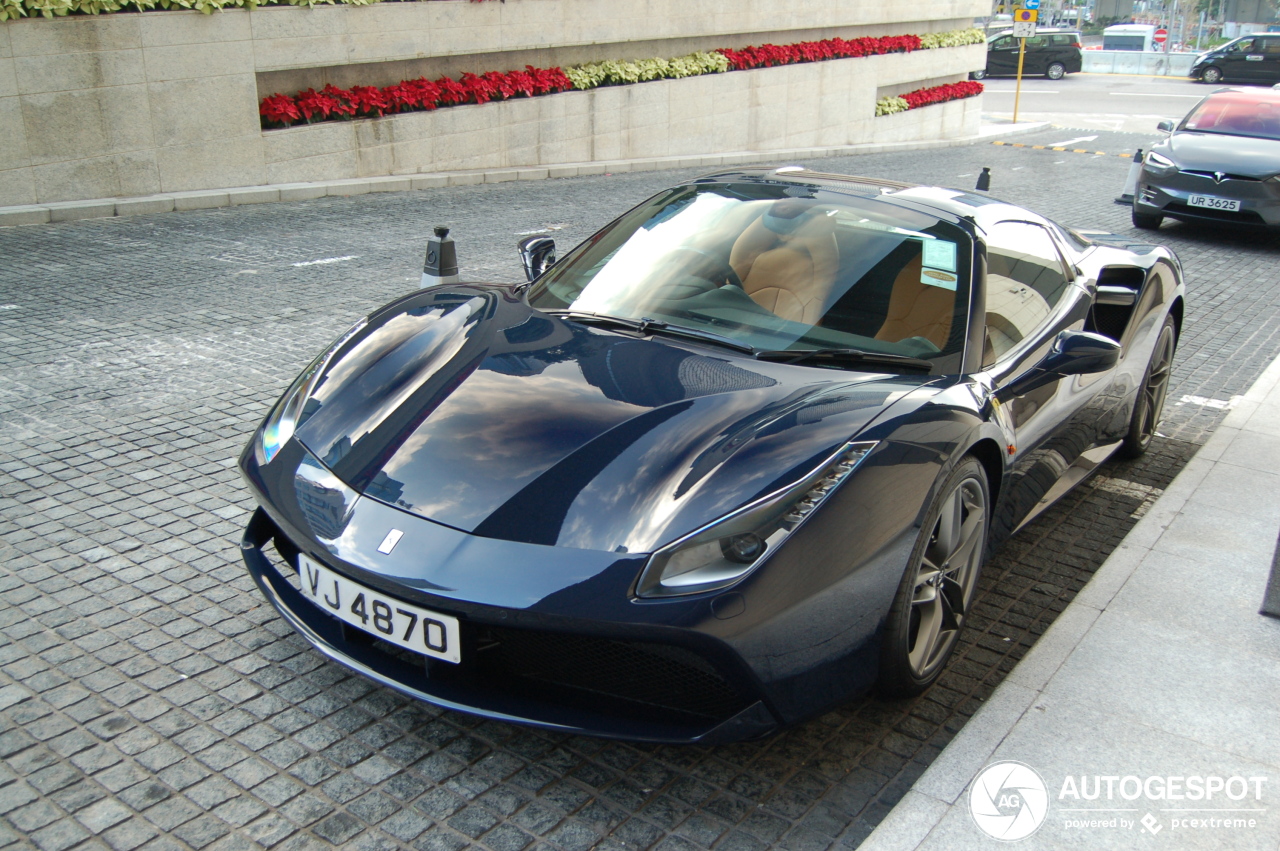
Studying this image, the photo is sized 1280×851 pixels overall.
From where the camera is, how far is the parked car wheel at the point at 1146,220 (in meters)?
11.7

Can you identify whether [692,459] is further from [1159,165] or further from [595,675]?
[1159,165]

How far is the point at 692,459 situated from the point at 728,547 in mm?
317

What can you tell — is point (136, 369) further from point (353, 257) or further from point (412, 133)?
point (412, 133)

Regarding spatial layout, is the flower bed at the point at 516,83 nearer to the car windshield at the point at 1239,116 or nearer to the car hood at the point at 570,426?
the car windshield at the point at 1239,116

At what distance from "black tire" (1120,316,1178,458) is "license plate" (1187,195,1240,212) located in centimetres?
641

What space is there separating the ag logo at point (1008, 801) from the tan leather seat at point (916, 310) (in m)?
1.31

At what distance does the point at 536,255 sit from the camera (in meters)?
4.59

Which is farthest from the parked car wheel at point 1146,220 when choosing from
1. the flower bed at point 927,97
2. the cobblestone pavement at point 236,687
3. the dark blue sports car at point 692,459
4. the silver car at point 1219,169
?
the flower bed at point 927,97

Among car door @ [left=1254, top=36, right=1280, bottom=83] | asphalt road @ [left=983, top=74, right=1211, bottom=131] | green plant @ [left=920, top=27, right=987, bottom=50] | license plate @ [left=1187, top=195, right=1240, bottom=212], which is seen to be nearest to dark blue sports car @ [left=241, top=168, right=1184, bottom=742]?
license plate @ [left=1187, top=195, right=1240, bottom=212]

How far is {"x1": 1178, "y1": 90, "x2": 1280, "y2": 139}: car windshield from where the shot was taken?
38.3ft

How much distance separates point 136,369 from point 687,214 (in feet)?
11.3

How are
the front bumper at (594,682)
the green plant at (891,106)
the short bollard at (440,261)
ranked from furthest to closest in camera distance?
the green plant at (891,106) → the short bollard at (440,261) → the front bumper at (594,682)

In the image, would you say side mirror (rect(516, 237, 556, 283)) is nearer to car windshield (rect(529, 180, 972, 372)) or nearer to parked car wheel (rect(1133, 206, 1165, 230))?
car windshield (rect(529, 180, 972, 372))

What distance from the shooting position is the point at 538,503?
2703mm
